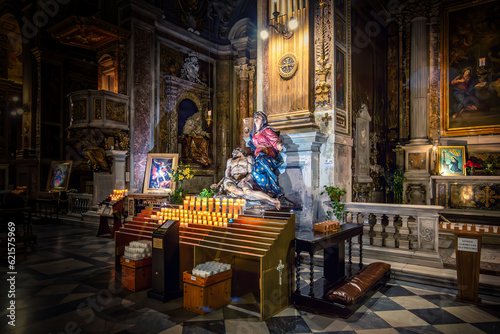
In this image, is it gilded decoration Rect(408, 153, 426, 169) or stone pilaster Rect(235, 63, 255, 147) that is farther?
stone pilaster Rect(235, 63, 255, 147)

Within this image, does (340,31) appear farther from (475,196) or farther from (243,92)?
(243,92)

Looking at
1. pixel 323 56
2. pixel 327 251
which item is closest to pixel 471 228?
pixel 327 251

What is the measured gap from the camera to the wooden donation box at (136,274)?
4.42 metres

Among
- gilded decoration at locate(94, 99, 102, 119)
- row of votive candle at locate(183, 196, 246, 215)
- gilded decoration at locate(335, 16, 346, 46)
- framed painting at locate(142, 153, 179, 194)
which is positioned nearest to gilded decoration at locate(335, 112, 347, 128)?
gilded decoration at locate(335, 16, 346, 46)

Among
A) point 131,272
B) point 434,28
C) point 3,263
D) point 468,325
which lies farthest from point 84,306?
point 434,28

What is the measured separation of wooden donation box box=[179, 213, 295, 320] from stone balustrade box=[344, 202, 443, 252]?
2.39 metres

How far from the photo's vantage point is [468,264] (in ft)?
13.4

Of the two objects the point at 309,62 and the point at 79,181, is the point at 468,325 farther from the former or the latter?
the point at 79,181

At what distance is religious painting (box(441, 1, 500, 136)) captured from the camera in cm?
992

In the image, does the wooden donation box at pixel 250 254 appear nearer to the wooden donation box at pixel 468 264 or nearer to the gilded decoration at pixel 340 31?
the wooden donation box at pixel 468 264

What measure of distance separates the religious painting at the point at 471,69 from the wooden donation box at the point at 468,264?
7.78 m

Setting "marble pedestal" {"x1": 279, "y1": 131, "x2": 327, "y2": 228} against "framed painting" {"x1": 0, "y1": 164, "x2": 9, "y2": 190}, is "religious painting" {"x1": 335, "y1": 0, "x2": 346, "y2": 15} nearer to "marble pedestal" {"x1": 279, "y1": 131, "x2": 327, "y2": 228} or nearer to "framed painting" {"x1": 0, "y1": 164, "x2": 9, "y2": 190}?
"marble pedestal" {"x1": 279, "y1": 131, "x2": 327, "y2": 228}

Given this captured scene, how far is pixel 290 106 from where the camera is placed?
7.33 meters

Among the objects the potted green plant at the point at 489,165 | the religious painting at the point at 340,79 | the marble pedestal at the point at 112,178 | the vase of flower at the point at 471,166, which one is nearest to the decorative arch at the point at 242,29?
the religious painting at the point at 340,79
